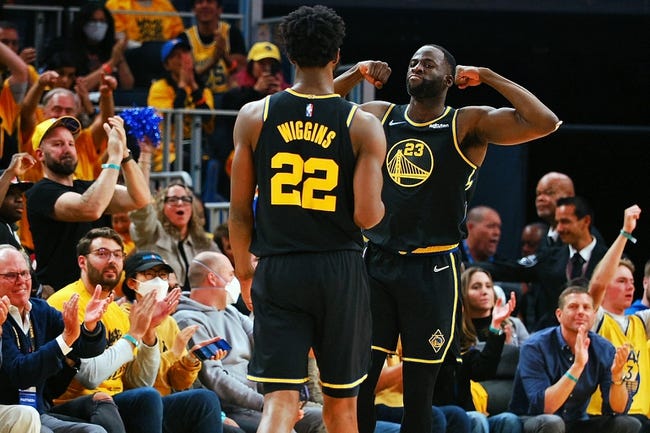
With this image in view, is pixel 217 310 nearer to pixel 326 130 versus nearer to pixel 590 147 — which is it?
pixel 326 130

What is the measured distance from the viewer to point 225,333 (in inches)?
368

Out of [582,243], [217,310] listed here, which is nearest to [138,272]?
[217,310]

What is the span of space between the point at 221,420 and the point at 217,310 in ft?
3.49

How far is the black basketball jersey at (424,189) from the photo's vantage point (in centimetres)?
702

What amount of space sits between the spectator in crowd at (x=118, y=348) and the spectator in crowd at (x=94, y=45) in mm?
3933

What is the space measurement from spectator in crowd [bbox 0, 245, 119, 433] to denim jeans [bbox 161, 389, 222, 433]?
59 centimetres

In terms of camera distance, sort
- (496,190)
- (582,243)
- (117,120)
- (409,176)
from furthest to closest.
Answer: (496,190), (582,243), (117,120), (409,176)

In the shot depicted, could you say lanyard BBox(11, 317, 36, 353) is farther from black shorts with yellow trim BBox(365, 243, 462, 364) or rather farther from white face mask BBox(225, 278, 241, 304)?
black shorts with yellow trim BBox(365, 243, 462, 364)

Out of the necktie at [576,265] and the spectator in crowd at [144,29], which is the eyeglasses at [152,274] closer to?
the necktie at [576,265]

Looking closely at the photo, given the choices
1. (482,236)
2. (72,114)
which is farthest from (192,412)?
(482,236)

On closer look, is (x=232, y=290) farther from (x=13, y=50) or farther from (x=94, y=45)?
(x=94, y=45)

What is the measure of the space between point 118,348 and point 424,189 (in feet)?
7.53

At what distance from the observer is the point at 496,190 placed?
1566 centimetres

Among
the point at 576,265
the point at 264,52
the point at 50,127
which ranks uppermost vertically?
the point at 264,52
